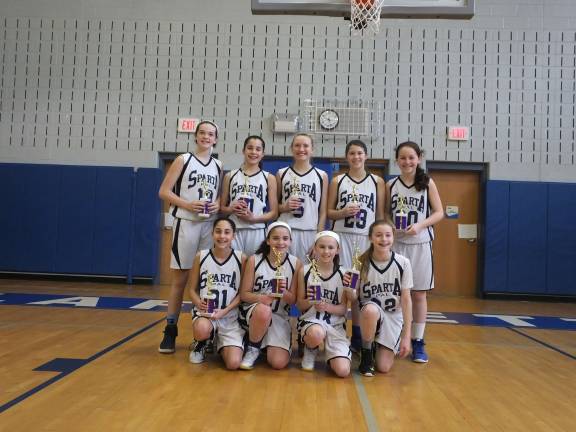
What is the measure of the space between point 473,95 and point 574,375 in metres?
5.87

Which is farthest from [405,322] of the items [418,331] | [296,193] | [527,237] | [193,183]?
[527,237]

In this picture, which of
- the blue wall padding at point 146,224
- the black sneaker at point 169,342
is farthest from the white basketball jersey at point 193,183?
the blue wall padding at point 146,224

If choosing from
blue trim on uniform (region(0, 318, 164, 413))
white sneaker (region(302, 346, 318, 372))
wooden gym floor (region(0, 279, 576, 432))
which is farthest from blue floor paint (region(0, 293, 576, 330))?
white sneaker (region(302, 346, 318, 372))

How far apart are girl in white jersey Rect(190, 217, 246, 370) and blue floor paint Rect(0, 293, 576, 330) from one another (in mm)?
2247

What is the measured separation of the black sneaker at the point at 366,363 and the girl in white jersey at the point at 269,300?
48 centimetres

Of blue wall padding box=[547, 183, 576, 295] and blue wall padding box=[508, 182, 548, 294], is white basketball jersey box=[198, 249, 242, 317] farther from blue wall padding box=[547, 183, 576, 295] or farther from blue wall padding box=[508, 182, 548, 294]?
blue wall padding box=[547, 183, 576, 295]

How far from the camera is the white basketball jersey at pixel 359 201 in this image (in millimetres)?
3404

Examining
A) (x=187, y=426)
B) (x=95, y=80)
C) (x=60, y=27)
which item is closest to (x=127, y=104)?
(x=95, y=80)

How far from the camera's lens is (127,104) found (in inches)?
308

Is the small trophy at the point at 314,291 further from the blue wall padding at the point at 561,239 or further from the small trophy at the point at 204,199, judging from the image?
the blue wall padding at the point at 561,239

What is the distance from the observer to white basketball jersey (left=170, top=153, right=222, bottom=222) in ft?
10.6

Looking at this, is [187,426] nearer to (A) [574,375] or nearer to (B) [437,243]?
(A) [574,375]

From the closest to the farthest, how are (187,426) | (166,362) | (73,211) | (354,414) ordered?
(187,426)
(354,414)
(166,362)
(73,211)

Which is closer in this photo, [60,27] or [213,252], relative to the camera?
[213,252]
